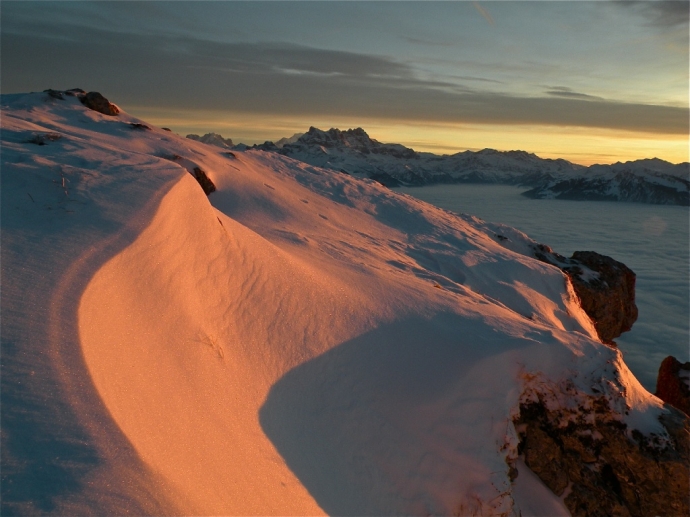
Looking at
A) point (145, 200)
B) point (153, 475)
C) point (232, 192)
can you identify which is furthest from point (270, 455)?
point (232, 192)

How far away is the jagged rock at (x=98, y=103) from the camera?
19.5 meters

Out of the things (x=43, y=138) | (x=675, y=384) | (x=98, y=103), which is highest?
(x=98, y=103)

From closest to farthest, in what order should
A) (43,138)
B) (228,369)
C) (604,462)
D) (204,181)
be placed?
(228,369)
(604,462)
(43,138)
(204,181)

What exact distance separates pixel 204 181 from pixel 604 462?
13001 mm

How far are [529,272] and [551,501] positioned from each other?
1040 centimetres

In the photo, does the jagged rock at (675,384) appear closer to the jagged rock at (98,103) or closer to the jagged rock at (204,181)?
the jagged rock at (204,181)

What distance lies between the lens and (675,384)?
1326cm

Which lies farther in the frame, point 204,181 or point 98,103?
point 98,103

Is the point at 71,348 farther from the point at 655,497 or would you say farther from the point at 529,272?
the point at 529,272

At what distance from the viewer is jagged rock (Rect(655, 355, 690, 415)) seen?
Answer: 12988mm

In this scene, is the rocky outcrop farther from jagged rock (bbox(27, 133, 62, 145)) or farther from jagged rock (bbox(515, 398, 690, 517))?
jagged rock (bbox(27, 133, 62, 145))

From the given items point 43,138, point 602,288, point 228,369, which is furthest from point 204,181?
point 602,288

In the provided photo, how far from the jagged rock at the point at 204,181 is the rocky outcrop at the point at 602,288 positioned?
50.2 feet

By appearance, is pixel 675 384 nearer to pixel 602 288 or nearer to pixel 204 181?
pixel 602 288
